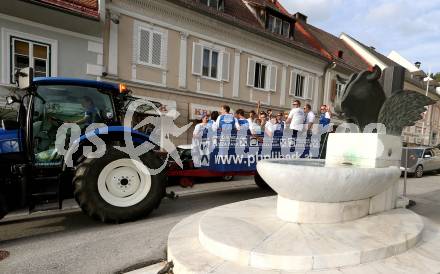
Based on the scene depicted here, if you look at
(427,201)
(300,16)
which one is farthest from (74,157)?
(300,16)

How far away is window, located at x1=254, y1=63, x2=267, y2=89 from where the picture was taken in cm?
1627

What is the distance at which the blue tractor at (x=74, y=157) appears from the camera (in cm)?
414

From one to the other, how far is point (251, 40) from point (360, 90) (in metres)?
11.5

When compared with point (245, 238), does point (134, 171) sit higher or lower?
higher

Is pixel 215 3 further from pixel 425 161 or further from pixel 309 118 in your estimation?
pixel 425 161

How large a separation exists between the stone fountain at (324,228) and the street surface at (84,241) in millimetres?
494

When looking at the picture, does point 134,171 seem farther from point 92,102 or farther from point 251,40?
point 251,40

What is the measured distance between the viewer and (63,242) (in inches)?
157

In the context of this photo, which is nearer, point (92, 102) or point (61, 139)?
point (61, 139)

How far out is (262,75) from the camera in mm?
16625

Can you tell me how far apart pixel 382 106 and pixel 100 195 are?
475 cm

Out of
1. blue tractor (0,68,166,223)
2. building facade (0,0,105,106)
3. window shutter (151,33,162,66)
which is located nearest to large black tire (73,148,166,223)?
blue tractor (0,68,166,223)

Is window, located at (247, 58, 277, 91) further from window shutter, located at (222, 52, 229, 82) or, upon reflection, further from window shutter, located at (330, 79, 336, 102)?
window shutter, located at (330, 79, 336, 102)

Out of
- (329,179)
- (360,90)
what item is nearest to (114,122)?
(329,179)
